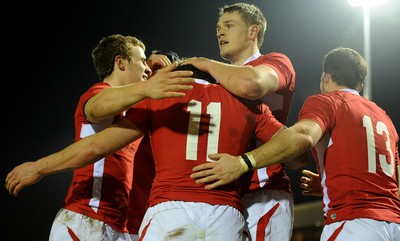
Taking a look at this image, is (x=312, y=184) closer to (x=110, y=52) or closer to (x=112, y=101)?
(x=112, y=101)

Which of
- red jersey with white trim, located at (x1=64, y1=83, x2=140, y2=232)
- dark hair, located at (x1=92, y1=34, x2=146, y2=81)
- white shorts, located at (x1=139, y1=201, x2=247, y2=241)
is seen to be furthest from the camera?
dark hair, located at (x1=92, y1=34, x2=146, y2=81)

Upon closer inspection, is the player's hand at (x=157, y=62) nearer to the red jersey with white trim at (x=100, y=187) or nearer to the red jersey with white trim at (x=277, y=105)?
the red jersey with white trim at (x=100, y=187)

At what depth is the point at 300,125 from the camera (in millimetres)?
3898

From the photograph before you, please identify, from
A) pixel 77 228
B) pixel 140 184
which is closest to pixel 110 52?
pixel 140 184

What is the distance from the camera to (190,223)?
355 centimetres

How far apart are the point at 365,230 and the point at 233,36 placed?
1.90 metres

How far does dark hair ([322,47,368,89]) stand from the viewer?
15.7ft

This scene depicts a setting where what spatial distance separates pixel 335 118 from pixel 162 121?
4.65 feet

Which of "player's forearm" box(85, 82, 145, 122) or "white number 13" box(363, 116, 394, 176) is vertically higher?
"player's forearm" box(85, 82, 145, 122)

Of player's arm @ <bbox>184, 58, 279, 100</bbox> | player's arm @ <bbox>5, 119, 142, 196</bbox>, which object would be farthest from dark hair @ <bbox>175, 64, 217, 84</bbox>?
player's arm @ <bbox>5, 119, 142, 196</bbox>

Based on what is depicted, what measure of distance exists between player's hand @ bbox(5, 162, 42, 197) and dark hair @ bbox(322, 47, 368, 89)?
258cm

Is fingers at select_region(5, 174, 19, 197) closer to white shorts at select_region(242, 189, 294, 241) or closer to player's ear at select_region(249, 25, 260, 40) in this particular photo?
white shorts at select_region(242, 189, 294, 241)

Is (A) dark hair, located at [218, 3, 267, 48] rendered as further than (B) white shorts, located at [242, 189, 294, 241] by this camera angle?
Yes

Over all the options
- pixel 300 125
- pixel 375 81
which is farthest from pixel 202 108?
pixel 375 81
